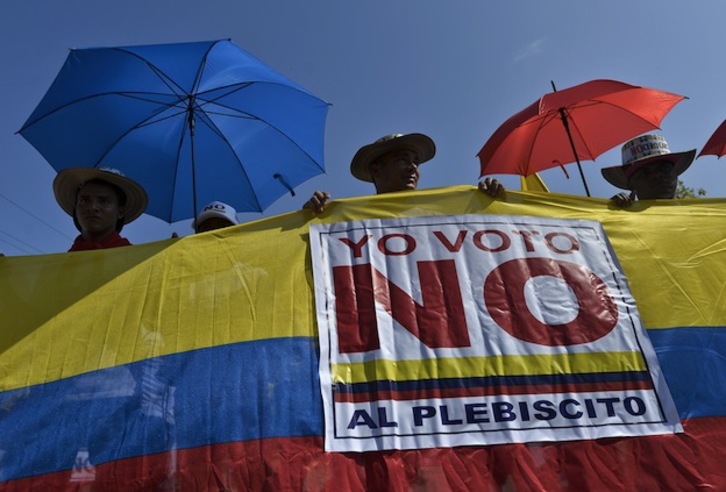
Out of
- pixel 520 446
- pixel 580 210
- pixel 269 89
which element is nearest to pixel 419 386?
pixel 520 446

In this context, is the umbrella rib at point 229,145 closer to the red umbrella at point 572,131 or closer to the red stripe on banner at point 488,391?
the red umbrella at point 572,131

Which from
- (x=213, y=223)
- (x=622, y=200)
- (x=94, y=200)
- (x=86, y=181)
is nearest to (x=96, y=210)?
(x=94, y=200)

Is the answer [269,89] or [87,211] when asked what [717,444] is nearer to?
[87,211]

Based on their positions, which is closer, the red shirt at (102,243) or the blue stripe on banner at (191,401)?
the blue stripe on banner at (191,401)

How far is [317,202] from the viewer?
3.04 meters

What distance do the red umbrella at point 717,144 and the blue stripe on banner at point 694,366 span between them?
3.19 meters

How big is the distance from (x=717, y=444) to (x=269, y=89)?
13.3 ft

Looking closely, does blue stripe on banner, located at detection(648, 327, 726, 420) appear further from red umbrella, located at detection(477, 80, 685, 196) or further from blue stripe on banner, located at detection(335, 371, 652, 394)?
red umbrella, located at detection(477, 80, 685, 196)

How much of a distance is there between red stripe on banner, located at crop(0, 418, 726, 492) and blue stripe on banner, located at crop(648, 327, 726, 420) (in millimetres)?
165

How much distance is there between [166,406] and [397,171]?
6.22ft

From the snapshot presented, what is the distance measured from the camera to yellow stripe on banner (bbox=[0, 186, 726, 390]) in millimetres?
2600

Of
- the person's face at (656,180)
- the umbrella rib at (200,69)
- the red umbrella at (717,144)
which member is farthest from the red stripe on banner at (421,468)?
the red umbrella at (717,144)

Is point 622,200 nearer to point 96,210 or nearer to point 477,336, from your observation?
point 477,336

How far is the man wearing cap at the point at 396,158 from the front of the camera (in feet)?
11.6
